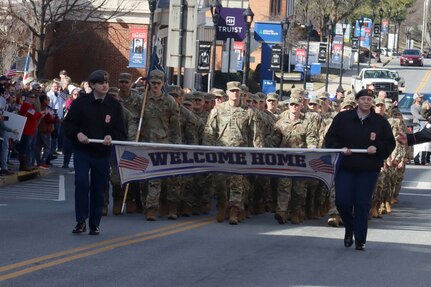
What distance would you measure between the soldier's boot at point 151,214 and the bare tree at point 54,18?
934 inches

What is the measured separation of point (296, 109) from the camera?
16.2m

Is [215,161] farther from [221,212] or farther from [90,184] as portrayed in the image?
[90,184]

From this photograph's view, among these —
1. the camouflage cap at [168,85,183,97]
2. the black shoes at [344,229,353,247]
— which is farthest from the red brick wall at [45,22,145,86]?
the black shoes at [344,229,353,247]

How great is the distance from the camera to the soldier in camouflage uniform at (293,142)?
52.0 ft

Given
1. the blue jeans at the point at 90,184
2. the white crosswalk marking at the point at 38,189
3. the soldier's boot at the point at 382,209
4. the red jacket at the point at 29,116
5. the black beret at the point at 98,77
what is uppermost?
the black beret at the point at 98,77

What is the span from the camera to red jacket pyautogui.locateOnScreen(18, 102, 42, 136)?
23.0 m

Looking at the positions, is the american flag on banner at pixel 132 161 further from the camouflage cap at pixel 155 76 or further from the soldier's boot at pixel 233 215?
the soldier's boot at pixel 233 215

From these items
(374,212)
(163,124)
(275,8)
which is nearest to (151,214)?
(163,124)

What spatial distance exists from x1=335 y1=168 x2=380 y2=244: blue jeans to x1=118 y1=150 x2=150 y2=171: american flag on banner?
316 centimetres

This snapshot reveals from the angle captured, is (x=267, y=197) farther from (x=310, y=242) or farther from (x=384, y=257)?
(x=384, y=257)

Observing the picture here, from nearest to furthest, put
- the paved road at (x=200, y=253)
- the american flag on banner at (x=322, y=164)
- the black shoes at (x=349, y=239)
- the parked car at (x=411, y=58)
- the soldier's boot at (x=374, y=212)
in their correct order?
the paved road at (x=200, y=253), the black shoes at (x=349, y=239), the american flag on banner at (x=322, y=164), the soldier's boot at (x=374, y=212), the parked car at (x=411, y=58)

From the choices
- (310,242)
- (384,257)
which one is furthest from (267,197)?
(384,257)

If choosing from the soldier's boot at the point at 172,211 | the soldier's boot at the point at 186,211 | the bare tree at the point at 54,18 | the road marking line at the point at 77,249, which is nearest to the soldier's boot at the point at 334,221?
the soldier's boot at the point at 186,211

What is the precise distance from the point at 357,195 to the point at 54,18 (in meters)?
28.3
